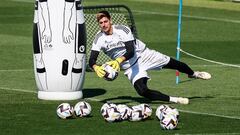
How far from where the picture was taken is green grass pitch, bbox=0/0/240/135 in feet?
53.4

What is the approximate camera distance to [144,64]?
19391mm

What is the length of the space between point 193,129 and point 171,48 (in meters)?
14.1

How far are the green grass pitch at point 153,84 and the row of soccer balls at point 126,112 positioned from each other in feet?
0.39

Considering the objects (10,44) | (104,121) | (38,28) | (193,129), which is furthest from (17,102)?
(10,44)

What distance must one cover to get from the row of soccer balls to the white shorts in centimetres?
212

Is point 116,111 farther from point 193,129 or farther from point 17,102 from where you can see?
point 17,102

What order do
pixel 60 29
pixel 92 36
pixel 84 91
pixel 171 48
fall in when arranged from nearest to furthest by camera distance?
pixel 60 29 → pixel 84 91 → pixel 92 36 → pixel 171 48

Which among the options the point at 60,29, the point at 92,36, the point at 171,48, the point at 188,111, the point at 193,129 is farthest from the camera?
the point at 171,48

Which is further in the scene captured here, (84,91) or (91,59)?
(84,91)

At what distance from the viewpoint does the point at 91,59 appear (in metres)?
18.8

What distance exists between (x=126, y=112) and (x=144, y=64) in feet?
9.23

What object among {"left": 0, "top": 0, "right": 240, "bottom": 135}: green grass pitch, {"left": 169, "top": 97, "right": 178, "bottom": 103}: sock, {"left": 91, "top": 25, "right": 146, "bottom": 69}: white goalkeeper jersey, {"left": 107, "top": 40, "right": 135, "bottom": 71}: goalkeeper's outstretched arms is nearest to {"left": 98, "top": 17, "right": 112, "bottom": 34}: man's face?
{"left": 91, "top": 25, "right": 146, "bottom": 69}: white goalkeeper jersey

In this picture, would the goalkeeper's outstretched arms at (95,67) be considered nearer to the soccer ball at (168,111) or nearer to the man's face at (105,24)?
the man's face at (105,24)

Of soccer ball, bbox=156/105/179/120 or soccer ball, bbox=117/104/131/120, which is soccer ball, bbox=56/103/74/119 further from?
soccer ball, bbox=156/105/179/120
